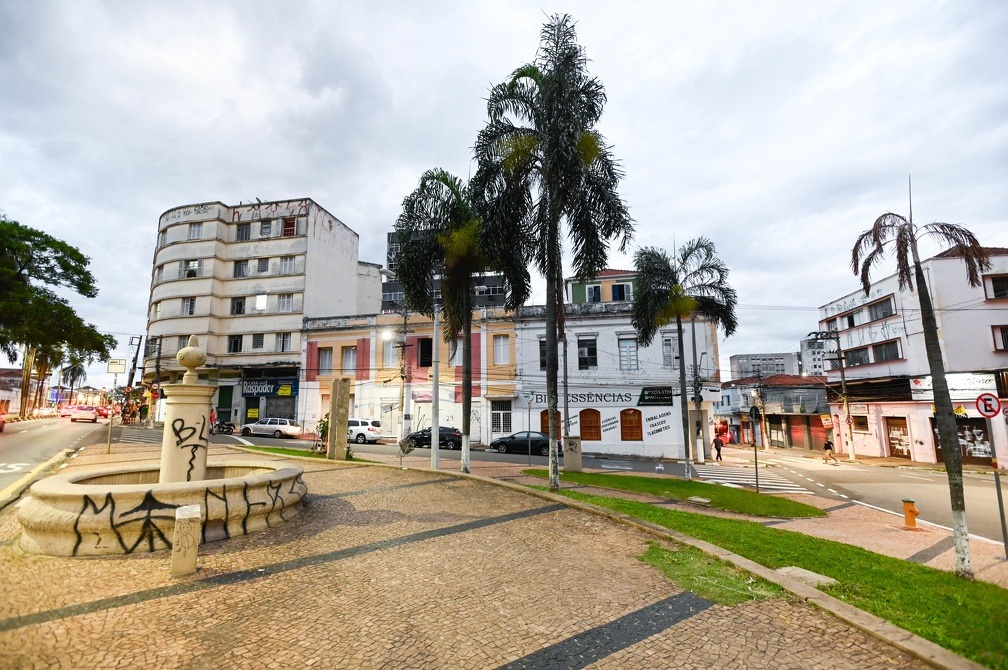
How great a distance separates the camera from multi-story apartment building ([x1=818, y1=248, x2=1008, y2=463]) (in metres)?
28.8

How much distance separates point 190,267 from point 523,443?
114 ft

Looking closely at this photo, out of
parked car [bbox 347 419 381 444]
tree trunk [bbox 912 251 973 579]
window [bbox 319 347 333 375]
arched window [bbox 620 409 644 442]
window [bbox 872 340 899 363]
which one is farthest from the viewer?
window [bbox 872 340 899 363]

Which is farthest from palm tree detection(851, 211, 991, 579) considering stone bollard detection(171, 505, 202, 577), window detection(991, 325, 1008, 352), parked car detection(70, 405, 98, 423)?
parked car detection(70, 405, 98, 423)

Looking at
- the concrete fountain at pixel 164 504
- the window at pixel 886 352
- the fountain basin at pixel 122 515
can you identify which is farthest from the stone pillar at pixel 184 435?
the window at pixel 886 352

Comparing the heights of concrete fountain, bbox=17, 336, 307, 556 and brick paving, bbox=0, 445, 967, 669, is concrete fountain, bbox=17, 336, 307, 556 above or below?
above

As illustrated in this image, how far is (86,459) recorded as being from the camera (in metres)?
17.0

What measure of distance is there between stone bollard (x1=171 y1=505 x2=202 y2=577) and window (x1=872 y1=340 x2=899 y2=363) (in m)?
47.0

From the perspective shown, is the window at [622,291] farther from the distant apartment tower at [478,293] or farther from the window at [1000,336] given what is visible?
the window at [1000,336]

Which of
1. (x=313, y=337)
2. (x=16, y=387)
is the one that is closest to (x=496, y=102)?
(x=313, y=337)

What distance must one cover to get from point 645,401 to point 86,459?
1093 inches

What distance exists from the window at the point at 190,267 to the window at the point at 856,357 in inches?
2312

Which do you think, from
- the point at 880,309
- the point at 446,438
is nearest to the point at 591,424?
the point at 446,438

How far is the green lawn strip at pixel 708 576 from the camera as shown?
5.43 metres

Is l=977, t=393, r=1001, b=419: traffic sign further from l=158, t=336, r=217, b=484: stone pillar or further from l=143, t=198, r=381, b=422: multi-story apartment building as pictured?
l=143, t=198, r=381, b=422: multi-story apartment building
